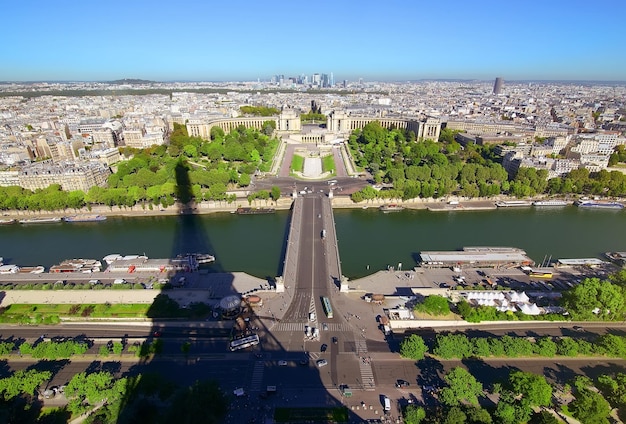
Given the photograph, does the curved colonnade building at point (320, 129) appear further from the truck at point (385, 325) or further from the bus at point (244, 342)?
the bus at point (244, 342)

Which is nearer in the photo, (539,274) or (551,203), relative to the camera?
(539,274)

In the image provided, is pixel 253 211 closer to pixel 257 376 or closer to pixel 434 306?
pixel 257 376

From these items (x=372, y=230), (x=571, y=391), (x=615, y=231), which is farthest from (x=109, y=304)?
(x=615, y=231)

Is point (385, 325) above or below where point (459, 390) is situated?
below

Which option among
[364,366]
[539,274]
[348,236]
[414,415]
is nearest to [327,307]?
[364,366]

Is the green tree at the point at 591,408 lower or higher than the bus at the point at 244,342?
higher

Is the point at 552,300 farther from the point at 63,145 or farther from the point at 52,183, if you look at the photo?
the point at 63,145

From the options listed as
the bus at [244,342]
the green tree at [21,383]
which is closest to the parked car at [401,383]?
the bus at [244,342]
